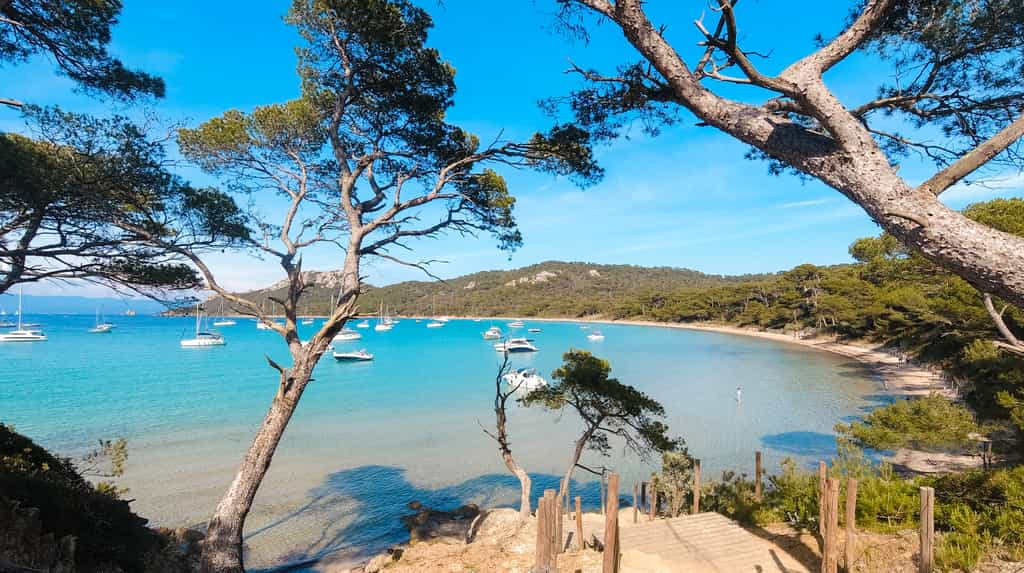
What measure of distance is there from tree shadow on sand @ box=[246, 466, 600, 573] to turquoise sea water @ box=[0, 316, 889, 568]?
0.18ft

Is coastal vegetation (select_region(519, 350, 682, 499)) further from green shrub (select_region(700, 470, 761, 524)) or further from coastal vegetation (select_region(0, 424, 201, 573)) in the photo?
coastal vegetation (select_region(0, 424, 201, 573))

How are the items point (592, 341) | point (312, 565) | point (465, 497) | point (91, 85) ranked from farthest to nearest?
point (592, 341), point (465, 497), point (312, 565), point (91, 85)

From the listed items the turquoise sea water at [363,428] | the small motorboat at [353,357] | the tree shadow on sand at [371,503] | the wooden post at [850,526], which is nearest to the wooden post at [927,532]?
the wooden post at [850,526]

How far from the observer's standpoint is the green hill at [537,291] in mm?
107938

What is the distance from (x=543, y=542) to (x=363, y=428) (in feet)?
56.7

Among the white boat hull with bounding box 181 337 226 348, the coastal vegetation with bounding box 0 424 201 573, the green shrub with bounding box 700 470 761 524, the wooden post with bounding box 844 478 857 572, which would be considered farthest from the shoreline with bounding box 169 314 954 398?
the white boat hull with bounding box 181 337 226 348

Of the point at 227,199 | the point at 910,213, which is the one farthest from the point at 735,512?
the point at 227,199

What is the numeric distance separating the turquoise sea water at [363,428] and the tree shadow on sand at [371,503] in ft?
0.18

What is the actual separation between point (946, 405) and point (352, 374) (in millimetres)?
34408

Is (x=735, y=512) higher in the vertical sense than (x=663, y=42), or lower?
lower

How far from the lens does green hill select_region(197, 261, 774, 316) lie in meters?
108

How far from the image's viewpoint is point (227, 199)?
665 cm

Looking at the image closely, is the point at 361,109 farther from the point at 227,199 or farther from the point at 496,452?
the point at 496,452

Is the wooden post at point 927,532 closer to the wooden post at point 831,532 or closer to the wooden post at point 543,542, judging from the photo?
the wooden post at point 831,532
